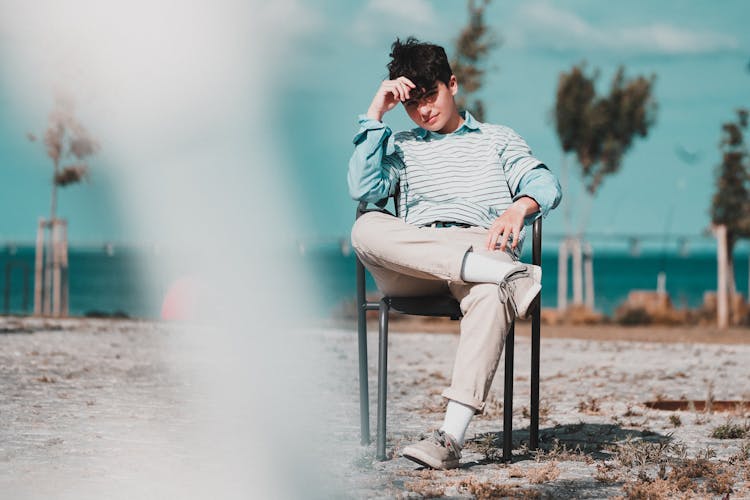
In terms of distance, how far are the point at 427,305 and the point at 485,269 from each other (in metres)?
0.31

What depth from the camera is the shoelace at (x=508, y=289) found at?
3006 millimetres

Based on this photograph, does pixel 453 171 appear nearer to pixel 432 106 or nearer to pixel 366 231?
pixel 432 106

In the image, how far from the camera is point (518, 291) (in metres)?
3.03

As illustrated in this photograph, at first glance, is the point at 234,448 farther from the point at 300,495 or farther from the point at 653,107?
the point at 653,107

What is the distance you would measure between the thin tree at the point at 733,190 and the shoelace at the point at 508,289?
52.5 ft

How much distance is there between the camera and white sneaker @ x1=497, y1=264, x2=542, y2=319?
9.89ft

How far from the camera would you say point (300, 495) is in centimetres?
275

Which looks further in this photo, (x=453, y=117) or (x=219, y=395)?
(x=219, y=395)

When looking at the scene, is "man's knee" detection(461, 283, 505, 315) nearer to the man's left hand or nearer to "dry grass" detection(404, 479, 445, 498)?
the man's left hand

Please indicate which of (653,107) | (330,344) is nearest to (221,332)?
(330,344)

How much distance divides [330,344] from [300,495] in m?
5.92

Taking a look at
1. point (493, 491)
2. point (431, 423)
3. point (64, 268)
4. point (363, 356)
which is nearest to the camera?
point (493, 491)

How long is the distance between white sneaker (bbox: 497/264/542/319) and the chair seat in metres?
0.24

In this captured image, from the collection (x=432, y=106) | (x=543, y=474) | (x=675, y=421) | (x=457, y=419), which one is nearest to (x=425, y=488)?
(x=457, y=419)
